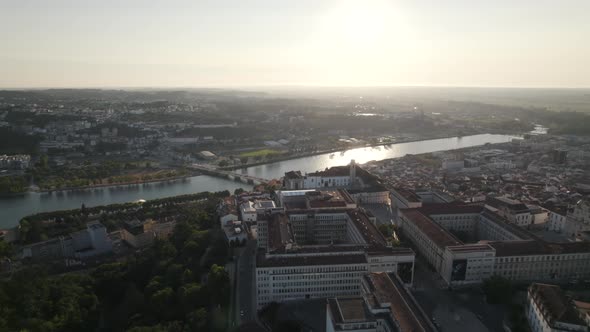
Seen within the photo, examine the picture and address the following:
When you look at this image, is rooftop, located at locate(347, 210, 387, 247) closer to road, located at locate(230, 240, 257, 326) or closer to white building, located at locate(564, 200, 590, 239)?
road, located at locate(230, 240, 257, 326)

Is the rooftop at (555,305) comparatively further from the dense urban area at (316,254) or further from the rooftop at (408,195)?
the rooftop at (408,195)

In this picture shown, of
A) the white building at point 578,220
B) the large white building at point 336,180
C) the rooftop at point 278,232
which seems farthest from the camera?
the large white building at point 336,180

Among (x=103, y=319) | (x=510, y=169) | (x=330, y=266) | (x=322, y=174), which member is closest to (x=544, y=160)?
(x=510, y=169)

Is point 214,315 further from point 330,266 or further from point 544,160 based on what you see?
point 544,160

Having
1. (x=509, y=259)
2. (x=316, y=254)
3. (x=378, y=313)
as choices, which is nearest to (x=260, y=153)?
(x=316, y=254)

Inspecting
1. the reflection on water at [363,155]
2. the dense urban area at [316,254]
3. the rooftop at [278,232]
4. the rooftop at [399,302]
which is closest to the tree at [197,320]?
the dense urban area at [316,254]
